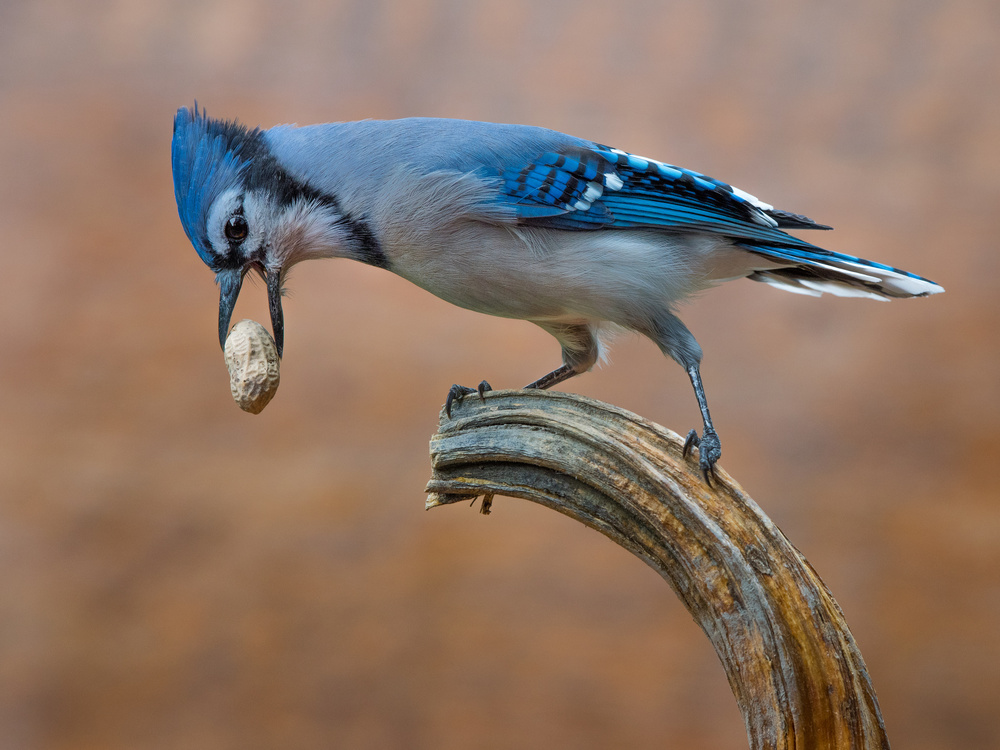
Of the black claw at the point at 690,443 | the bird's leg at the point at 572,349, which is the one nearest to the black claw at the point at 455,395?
the bird's leg at the point at 572,349

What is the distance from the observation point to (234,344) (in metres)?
1.50

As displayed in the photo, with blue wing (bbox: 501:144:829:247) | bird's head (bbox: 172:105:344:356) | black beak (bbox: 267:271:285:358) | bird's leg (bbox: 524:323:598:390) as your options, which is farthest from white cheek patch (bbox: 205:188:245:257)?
bird's leg (bbox: 524:323:598:390)

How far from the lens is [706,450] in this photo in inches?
54.4

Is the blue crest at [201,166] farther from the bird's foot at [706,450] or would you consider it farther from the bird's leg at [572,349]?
the bird's foot at [706,450]

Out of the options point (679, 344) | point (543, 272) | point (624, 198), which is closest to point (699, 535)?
point (679, 344)

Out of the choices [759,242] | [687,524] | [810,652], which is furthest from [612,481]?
[759,242]

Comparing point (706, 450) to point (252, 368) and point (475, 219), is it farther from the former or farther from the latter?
point (252, 368)

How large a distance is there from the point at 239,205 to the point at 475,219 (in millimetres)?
403

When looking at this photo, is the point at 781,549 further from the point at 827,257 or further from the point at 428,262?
the point at 428,262

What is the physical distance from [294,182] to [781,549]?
1.01 m

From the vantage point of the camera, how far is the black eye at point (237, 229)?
4.83ft

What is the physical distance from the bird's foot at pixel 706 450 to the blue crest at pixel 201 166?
0.87m

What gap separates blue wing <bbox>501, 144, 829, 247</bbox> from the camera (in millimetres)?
1505

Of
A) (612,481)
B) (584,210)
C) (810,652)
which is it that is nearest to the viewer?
(810,652)
